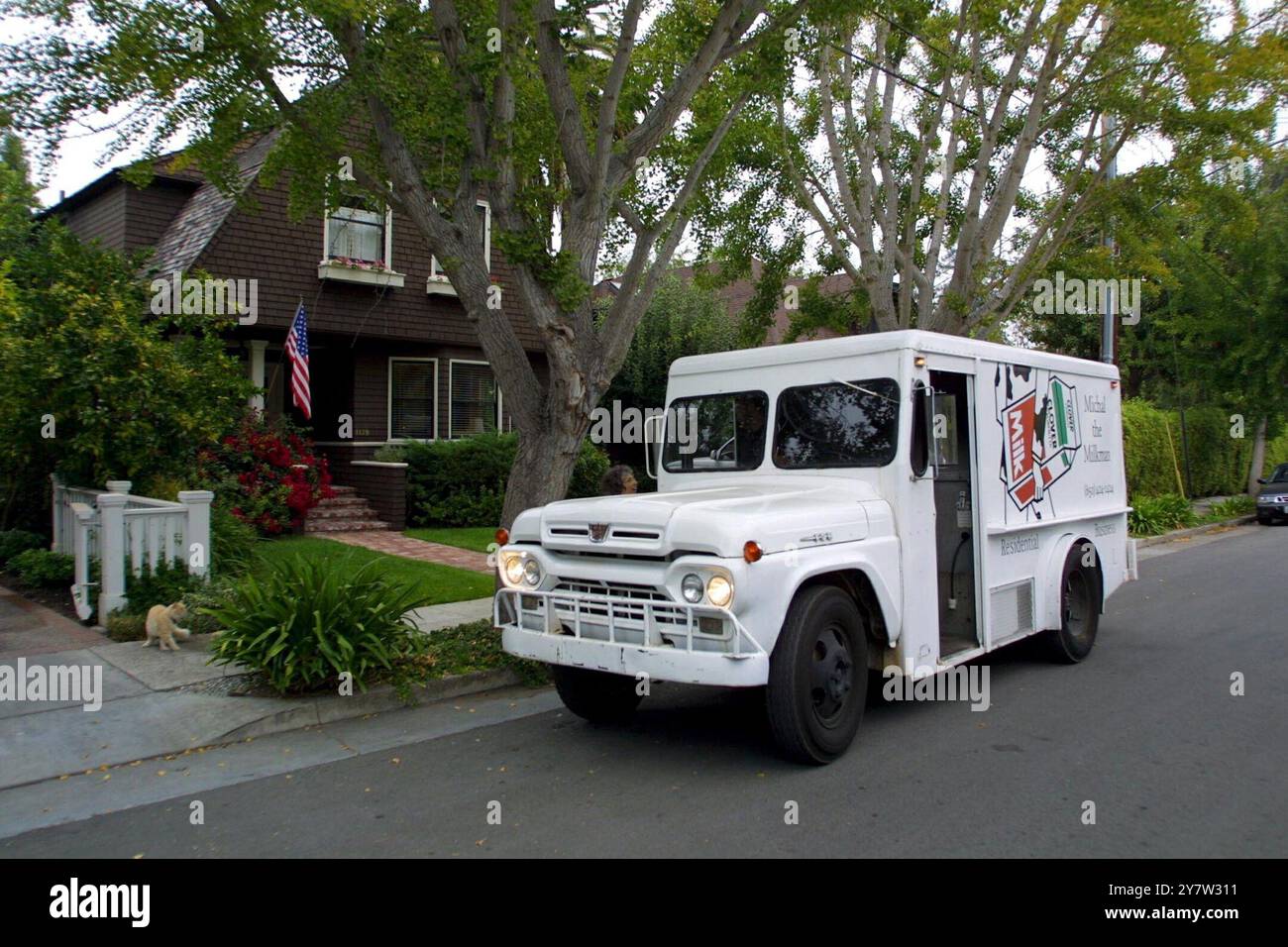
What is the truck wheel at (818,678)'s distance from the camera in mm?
5133

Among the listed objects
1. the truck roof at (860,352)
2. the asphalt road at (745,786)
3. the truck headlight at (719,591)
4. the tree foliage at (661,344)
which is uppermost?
the tree foliage at (661,344)

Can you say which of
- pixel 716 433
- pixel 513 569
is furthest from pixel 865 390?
pixel 513 569

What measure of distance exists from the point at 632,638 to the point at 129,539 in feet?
19.6

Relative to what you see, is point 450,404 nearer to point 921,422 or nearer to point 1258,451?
point 921,422

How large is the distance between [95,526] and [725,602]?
23.9ft

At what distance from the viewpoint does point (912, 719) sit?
6.48 metres

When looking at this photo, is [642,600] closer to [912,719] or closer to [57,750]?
[912,719]

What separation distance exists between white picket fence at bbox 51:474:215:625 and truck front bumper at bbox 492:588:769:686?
186 inches

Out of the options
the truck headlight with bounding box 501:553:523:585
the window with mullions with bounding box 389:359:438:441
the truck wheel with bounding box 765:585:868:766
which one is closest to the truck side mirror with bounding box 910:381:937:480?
the truck wheel with bounding box 765:585:868:766

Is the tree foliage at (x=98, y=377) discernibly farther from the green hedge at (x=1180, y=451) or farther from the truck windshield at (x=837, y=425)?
the green hedge at (x=1180, y=451)

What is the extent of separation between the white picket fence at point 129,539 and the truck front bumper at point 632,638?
15.5ft

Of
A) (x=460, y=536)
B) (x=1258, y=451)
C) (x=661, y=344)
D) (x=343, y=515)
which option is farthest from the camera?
(x=1258, y=451)

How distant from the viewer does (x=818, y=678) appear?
536 cm

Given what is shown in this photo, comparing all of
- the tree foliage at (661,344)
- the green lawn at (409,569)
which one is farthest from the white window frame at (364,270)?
the tree foliage at (661,344)
